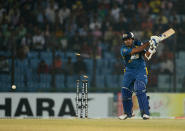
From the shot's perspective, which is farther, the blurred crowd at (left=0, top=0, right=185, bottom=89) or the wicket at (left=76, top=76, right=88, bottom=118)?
the blurred crowd at (left=0, top=0, right=185, bottom=89)

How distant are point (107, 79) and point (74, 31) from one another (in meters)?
3.09

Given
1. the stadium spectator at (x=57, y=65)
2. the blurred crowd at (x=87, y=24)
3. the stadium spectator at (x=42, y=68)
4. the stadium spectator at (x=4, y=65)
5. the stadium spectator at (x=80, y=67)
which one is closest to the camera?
the stadium spectator at (x=4, y=65)

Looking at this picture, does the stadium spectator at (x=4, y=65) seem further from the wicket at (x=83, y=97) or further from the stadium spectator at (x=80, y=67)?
the wicket at (x=83, y=97)

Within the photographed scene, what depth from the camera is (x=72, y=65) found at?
1744 cm

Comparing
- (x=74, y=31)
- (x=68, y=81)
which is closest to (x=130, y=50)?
(x=68, y=81)

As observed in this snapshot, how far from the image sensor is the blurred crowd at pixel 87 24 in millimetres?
18266

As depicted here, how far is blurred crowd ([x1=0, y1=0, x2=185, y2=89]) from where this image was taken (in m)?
18.3

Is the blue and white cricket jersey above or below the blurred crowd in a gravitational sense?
below

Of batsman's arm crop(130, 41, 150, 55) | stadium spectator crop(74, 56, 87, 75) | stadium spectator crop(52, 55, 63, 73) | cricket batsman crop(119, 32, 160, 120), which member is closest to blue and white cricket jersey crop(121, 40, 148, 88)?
cricket batsman crop(119, 32, 160, 120)

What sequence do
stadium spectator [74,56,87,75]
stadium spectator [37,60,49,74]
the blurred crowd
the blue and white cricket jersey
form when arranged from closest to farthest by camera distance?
the blue and white cricket jersey < stadium spectator [37,60,49,74] < stadium spectator [74,56,87,75] < the blurred crowd

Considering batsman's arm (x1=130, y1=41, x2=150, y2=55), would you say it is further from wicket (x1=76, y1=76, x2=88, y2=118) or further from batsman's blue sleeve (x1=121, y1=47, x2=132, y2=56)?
wicket (x1=76, y1=76, x2=88, y2=118)

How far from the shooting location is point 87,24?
20.3 metres

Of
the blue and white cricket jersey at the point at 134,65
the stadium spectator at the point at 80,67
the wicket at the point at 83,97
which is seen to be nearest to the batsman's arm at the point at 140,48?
the blue and white cricket jersey at the point at 134,65

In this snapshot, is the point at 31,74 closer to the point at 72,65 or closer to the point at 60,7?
the point at 72,65
